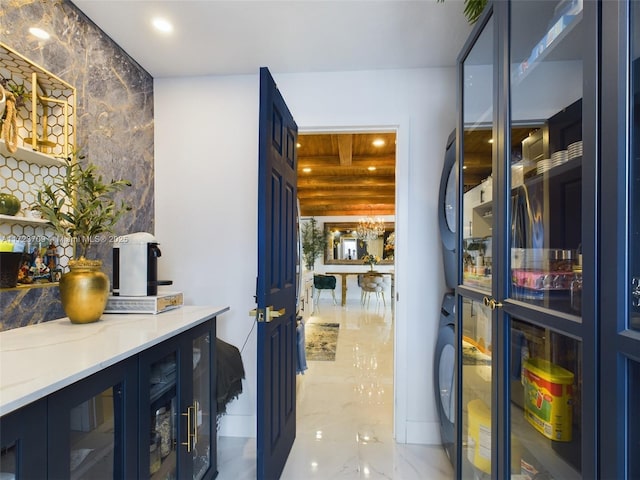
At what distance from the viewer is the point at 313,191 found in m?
6.67

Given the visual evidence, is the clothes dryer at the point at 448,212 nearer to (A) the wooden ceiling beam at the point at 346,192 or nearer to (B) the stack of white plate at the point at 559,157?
(B) the stack of white plate at the point at 559,157

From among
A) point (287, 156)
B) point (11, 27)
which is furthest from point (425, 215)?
point (11, 27)

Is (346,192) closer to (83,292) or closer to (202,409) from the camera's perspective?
(202,409)

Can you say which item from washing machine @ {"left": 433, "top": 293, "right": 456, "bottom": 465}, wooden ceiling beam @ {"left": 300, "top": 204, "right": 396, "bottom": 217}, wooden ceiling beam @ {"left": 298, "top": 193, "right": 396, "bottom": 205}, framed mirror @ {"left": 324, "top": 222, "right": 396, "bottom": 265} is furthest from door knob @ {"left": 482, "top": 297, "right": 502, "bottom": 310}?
framed mirror @ {"left": 324, "top": 222, "right": 396, "bottom": 265}

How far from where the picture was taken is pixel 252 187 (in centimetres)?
228

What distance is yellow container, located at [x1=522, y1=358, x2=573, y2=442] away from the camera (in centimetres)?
90

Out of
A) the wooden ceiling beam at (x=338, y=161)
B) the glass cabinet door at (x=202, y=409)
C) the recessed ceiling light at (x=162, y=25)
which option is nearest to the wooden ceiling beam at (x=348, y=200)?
the wooden ceiling beam at (x=338, y=161)

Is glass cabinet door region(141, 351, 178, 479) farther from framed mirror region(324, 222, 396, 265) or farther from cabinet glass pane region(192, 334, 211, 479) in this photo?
framed mirror region(324, 222, 396, 265)

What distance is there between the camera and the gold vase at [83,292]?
127 cm

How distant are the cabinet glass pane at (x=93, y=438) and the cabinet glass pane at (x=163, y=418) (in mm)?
183

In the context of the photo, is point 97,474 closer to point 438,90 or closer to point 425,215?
point 425,215

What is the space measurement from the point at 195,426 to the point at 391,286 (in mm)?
6870

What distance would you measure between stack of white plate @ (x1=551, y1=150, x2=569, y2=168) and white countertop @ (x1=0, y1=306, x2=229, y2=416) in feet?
4.77

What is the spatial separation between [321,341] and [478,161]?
3.70 metres
